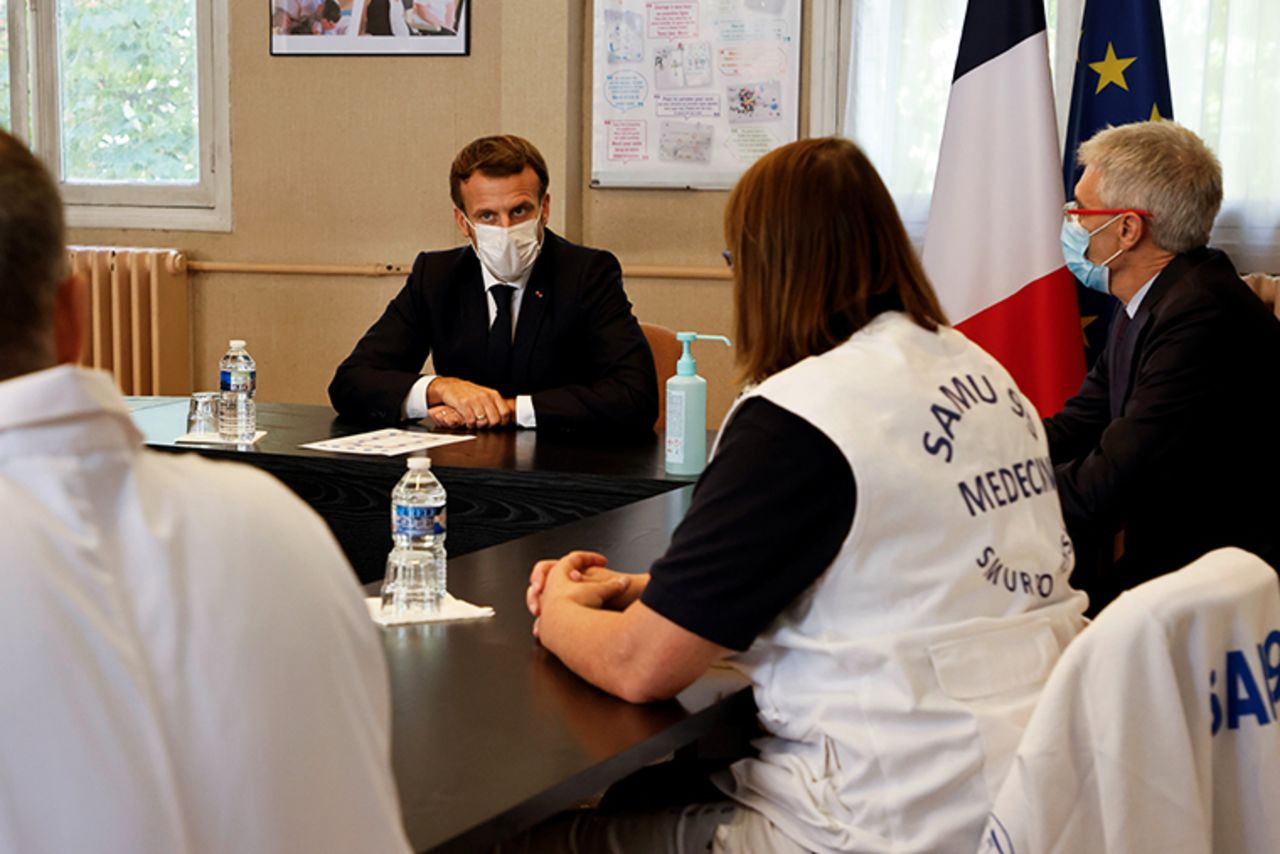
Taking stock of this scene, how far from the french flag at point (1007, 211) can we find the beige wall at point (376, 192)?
0.85 meters

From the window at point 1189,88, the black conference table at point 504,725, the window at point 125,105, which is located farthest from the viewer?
the window at point 125,105

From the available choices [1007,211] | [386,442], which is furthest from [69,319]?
[1007,211]

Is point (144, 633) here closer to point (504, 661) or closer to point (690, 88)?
point (504, 661)

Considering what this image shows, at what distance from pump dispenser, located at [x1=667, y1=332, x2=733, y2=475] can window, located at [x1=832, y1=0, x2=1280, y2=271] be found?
152 centimetres

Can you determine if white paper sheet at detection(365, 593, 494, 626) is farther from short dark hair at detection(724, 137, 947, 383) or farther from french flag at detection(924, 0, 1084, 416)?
french flag at detection(924, 0, 1084, 416)

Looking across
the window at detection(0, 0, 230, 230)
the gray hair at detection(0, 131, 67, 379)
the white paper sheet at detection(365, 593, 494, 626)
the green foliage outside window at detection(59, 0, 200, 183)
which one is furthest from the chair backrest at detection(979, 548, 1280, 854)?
the green foliage outside window at detection(59, 0, 200, 183)

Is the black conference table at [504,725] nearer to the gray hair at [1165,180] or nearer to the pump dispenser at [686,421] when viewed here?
the pump dispenser at [686,421]

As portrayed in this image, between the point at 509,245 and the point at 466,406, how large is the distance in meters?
0.42

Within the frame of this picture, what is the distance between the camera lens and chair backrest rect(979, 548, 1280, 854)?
53.8 inches

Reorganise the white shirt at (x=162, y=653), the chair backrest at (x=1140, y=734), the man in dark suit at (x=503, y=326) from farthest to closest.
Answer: the man in dark suit at (x=503, y=326) < the chair backrest at (x=1140, y=734) < the white shirt at (x=162, y=653)

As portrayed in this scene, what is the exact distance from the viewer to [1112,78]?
3979 millimetres

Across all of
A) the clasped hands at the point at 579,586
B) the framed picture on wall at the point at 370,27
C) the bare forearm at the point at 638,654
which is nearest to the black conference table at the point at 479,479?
the clasped hands at the point at 579,586

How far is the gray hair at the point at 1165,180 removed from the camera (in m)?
2.87

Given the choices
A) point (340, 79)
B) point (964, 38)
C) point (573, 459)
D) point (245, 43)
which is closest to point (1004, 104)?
point (964, 38)
